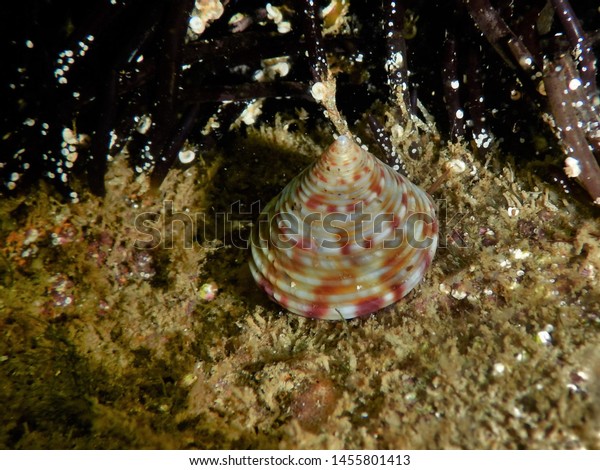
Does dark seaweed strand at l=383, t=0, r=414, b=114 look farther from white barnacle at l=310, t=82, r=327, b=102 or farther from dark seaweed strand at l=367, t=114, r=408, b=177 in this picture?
white barnacle at l=310, t=82, r=327, b=102

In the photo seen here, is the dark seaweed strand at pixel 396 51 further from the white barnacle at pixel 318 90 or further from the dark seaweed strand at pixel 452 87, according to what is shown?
the white barnacle at pixel 318 90

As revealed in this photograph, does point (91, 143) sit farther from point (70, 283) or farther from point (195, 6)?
point (195, 6)

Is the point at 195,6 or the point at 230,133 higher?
the point at 195,6

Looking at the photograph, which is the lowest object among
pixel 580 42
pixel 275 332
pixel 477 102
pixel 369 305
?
pixel 275 332

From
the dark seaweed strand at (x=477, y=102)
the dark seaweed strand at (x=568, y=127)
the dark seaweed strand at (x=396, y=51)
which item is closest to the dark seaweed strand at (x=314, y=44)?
the dark seaweed strand at (x=396, y=51)

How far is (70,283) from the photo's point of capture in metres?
2.65

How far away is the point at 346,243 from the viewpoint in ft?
7.04

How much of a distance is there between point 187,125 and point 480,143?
5.77ft

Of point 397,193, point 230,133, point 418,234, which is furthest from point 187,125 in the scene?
point 418,234

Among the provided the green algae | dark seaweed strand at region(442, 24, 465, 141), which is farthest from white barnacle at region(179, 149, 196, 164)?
dark seaweed strand at region(442, 24, 465, 141)

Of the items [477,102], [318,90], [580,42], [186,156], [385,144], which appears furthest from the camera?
[186,156]

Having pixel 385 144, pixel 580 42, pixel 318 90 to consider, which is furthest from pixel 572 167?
pixel 318 90

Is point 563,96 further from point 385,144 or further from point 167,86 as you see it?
point 167,86
